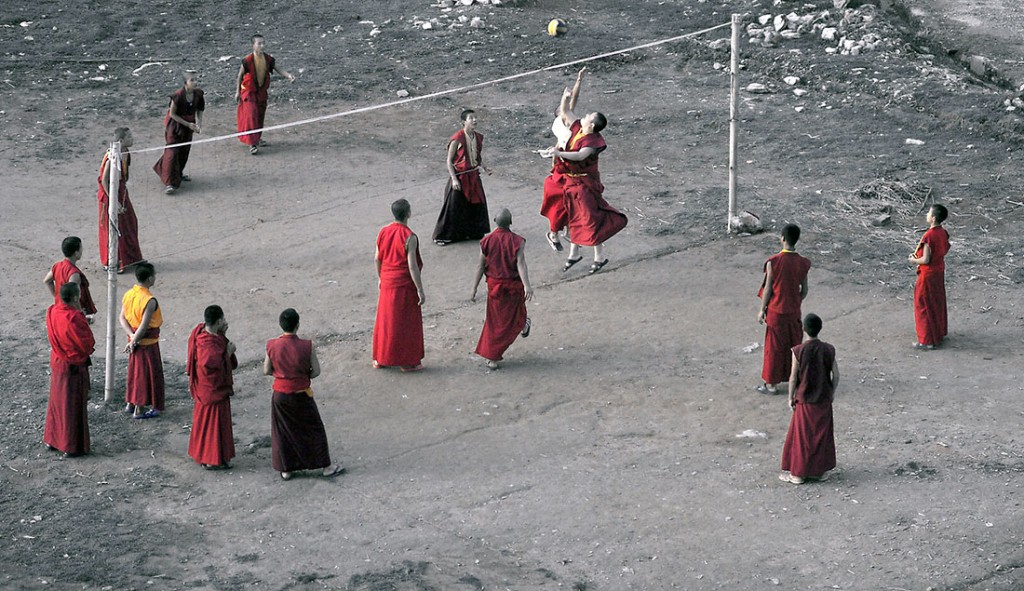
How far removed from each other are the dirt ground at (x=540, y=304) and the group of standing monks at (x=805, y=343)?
221 millimetres

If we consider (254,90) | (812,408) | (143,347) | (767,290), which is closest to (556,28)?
(254,90)

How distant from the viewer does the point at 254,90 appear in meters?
17.3

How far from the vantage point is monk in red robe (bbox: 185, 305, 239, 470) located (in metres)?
9.43

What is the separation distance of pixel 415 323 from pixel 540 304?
1.91 meters

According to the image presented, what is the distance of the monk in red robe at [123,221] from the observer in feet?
43.0

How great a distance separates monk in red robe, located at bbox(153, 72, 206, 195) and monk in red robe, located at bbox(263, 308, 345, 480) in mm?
7146

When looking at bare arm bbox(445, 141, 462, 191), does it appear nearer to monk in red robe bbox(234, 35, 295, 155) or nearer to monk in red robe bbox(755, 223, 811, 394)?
monk in red robe bbox(234, 35, 295, 155)

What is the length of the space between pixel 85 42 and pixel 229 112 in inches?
156

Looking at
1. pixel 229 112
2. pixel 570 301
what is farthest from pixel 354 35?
pixel 570 301

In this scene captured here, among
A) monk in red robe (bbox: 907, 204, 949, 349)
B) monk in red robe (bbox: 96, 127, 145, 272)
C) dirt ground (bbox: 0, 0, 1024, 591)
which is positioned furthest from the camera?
monk in red robe (bbox: 96, 127, 145, 272)

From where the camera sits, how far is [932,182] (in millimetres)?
15531

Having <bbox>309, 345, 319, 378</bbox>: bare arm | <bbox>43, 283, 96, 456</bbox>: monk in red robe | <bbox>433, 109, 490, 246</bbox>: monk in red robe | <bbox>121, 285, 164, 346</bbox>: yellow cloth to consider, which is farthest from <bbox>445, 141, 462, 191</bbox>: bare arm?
<bbox>43, 283, 96, 456</bbox>: monk in red robe

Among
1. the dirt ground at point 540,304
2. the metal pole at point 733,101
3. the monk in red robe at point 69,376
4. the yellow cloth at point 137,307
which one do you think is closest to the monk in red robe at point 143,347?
the yellow cloth at point 137,307

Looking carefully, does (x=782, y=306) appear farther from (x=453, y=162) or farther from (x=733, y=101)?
(x=453, y=162)
